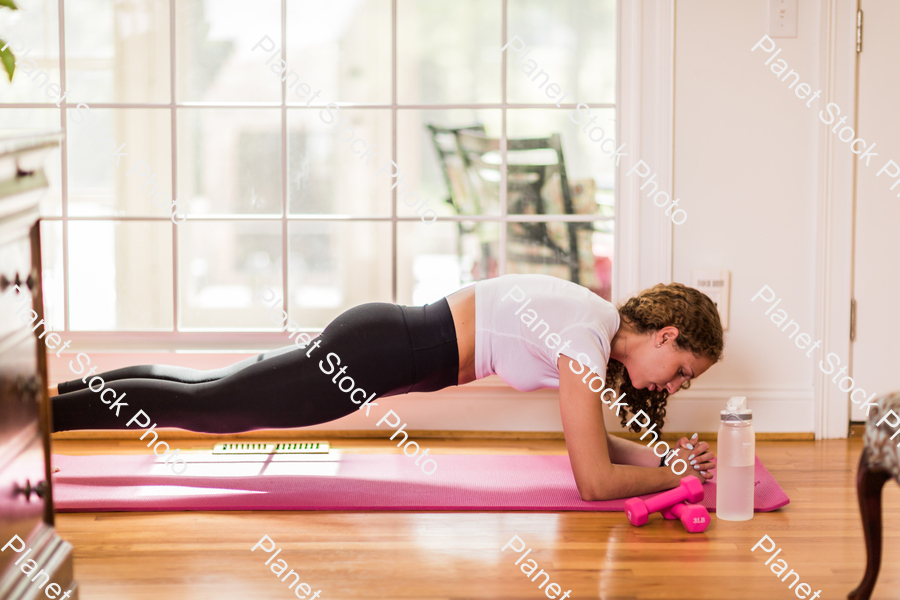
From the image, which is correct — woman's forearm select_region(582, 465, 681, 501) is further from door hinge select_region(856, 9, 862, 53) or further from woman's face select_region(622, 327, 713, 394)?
door hinge select_region(856, 9, 862, 53)

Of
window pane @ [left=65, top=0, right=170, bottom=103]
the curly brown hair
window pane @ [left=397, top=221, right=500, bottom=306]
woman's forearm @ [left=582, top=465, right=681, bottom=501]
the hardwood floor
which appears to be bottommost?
the hardwood floor

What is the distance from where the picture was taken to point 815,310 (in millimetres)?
2861

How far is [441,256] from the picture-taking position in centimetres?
292

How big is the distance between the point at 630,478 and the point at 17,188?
62.0 inches

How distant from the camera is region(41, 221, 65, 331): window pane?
9.43ft

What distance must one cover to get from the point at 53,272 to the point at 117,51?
82cm

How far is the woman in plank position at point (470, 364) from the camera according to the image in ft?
6.86

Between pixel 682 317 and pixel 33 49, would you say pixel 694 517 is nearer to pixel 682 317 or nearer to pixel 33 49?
pixel 682 317

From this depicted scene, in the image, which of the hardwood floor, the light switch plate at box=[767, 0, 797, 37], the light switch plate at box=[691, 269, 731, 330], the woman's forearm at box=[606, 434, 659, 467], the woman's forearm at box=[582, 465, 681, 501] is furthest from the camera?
the light switch plate at box=[691, 269, 731, 330]

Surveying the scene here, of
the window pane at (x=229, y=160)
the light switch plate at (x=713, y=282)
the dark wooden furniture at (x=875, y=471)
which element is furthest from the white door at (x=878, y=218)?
the window pane at (x=229, y=160)

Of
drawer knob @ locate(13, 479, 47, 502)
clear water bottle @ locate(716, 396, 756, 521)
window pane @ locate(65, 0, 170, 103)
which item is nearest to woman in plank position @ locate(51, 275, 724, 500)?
clear water bottle @ locate(716, 396, 756, 521)

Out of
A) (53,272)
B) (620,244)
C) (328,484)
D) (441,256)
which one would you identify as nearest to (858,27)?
(620,244)

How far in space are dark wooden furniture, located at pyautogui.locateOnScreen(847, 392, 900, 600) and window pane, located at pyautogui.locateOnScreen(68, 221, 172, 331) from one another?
7.56ft

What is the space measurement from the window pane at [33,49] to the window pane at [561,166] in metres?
1.62
